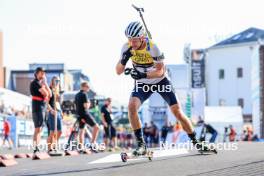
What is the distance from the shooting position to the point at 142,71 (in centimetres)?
843

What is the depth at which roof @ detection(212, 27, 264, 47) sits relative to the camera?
77.4 metres

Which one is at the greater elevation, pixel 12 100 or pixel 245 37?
pixel 245 37

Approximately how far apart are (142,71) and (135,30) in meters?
0.68

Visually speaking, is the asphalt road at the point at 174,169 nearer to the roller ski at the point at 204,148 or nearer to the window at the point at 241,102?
the roller ski at the point at 204,148

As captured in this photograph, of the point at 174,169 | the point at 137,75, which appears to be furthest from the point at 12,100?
the point at 174,169

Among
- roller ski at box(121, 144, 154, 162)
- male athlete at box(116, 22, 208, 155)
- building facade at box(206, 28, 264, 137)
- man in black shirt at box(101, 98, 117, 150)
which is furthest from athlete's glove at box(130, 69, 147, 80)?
building facade at box(206, 28, 264, 137)

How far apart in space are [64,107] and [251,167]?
38.4 ft

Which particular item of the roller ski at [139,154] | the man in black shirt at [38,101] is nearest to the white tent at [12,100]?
the man in black shirt at [38,101]

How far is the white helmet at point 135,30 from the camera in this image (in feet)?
26.5

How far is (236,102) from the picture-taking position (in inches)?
3068

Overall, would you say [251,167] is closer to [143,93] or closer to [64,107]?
[143,93]

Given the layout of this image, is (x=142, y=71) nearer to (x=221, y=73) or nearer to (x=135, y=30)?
(x=135, y=30)

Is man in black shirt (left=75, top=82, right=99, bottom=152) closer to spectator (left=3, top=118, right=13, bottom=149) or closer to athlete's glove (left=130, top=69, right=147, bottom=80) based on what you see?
athlete's glove (left=130, top=69, right=147, bottom=80)

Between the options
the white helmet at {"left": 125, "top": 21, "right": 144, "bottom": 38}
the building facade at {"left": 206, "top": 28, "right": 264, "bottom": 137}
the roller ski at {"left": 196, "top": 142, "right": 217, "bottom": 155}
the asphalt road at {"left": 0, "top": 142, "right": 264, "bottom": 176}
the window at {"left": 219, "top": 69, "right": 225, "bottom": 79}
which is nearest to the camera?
the asphalt road at {"left": 0, "top": 142, "right": 264, "bottom": 176}
